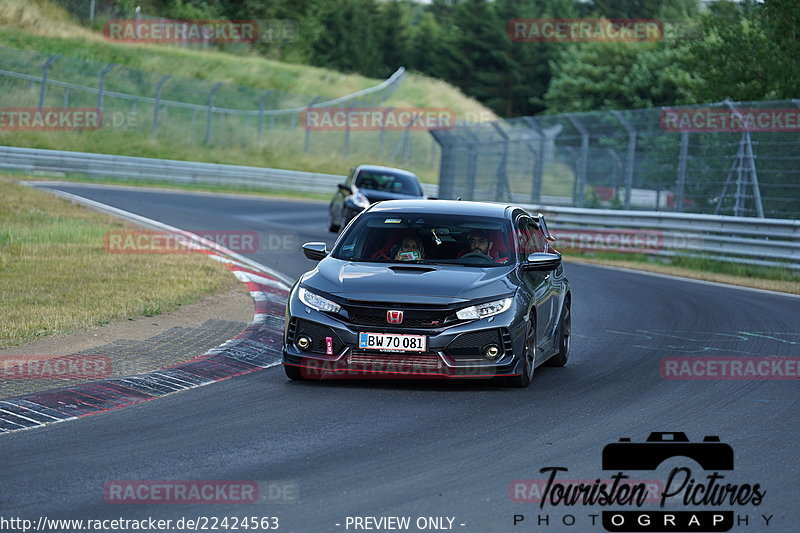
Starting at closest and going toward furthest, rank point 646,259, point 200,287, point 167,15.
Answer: point 200,287 → point 646,259 → point 167,15

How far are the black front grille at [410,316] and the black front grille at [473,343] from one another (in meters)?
0.15

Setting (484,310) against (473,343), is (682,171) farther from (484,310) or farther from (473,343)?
(473,343)

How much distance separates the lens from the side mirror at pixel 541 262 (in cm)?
1038

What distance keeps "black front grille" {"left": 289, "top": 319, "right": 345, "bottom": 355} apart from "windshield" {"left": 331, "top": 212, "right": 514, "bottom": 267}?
1.04 m

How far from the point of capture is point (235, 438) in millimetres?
7805

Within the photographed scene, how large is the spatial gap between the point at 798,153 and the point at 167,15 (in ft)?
214

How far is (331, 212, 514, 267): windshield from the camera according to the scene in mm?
10570

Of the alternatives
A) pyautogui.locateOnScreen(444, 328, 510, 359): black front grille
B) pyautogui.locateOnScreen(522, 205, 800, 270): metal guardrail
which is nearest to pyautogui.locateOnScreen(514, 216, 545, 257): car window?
pyautogui.locateOnScreen(444, 328, 510, 359): black front grille

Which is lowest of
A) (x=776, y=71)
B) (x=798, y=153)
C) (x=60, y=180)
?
(x=60, y=180)

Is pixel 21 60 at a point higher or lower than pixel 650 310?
higher

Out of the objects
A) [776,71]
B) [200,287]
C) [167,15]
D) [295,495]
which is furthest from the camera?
[167,15]

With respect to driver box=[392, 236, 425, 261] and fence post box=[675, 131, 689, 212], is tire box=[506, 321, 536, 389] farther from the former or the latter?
fence post box=[675, 131, 689, 212]

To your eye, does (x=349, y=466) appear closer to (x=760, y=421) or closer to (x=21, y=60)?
(x=760, y=421)

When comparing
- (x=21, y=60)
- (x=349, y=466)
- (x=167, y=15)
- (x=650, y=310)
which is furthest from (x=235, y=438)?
(x=167, y=15)
